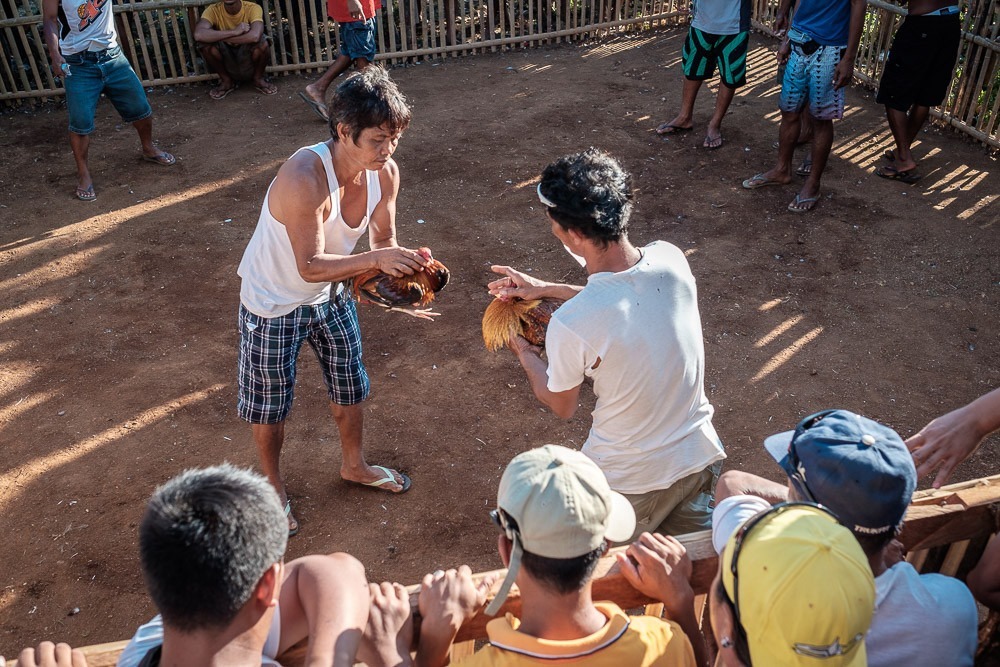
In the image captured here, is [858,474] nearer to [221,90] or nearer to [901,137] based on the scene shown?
[901,137]

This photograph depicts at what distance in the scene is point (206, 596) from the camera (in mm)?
1771

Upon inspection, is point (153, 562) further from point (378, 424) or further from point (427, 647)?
point (378, 424)

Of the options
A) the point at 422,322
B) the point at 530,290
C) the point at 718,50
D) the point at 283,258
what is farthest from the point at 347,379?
→ the point at 718,50

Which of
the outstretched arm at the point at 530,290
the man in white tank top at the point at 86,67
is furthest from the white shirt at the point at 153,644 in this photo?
the man in white tank top at the point at 86,67

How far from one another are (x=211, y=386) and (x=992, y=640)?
434cm

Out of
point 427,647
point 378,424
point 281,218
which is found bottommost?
point 378,424

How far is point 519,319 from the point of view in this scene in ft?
11.3

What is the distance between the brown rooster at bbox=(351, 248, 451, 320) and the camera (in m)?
3.82

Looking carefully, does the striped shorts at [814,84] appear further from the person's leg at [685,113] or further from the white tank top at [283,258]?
the white tank top at [283,258]

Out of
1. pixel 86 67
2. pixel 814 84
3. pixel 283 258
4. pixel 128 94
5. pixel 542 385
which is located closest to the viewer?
pixel 542 385

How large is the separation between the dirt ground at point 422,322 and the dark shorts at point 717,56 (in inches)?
24.6

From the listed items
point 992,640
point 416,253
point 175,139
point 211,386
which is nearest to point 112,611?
point 211,386

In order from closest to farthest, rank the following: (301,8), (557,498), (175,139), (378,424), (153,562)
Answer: (153,562)
(557,498)
(378,424)
(175,139)
(301,8)

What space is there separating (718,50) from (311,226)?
5993 millimetres
